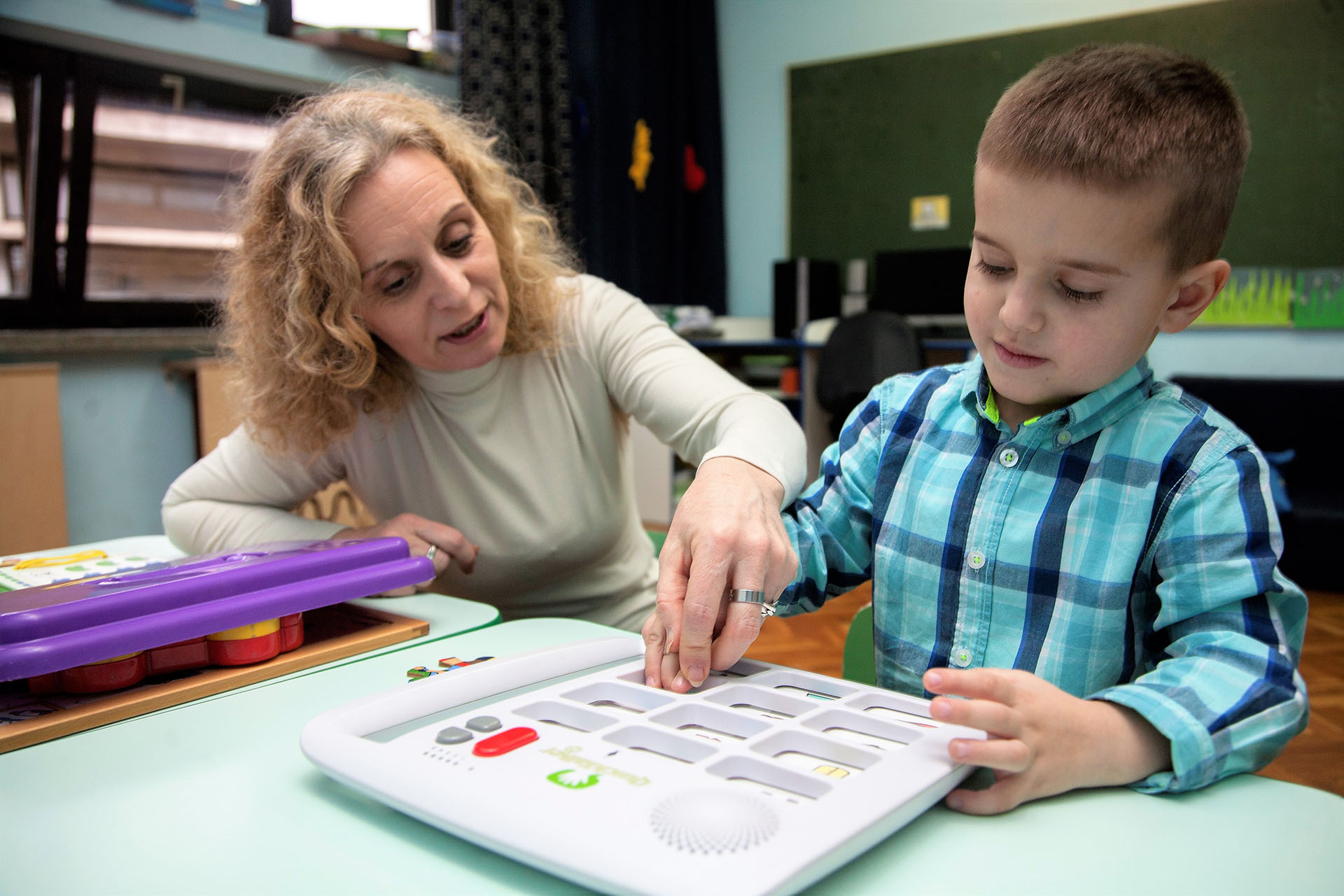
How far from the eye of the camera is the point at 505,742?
540 mm

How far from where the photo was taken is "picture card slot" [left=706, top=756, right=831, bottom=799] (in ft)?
1.57

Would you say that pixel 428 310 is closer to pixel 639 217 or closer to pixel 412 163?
pixel 412 163

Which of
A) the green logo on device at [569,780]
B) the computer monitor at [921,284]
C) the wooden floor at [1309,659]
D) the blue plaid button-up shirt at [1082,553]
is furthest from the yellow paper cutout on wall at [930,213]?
the green logo on device at [569,780]

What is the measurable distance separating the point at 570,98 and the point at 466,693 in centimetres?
376

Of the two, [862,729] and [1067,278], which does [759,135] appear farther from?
[862,729]

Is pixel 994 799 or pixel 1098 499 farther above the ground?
pixel 1098 499

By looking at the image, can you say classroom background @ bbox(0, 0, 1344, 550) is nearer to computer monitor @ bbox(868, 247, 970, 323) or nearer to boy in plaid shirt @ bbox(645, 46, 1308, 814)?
computer monitor @ bbox(868, 247, 970, 323)

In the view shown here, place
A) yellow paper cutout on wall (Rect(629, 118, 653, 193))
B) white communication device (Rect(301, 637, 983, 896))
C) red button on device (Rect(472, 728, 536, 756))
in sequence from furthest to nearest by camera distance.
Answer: yellow paper cutout on wall (Rect(629, 118, 653, 193))
red button on device (Rect(472, 728, 536, 756))
white communication device (Rect(301, 637, 983, 896))

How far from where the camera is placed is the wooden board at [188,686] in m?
0.67

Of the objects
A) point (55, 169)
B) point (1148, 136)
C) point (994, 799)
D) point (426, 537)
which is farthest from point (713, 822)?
point (55, 169)

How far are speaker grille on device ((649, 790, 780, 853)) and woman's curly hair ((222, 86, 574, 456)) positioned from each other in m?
0.84

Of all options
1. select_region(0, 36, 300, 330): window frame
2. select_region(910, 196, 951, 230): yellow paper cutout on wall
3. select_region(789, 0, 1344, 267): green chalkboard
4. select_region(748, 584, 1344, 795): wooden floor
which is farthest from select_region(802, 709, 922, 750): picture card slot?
select_region(910, 196, 951, 230): yellow paper cutout on wall

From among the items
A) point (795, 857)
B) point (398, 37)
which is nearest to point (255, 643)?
point (795, 857)

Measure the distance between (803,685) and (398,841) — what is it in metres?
0.28
